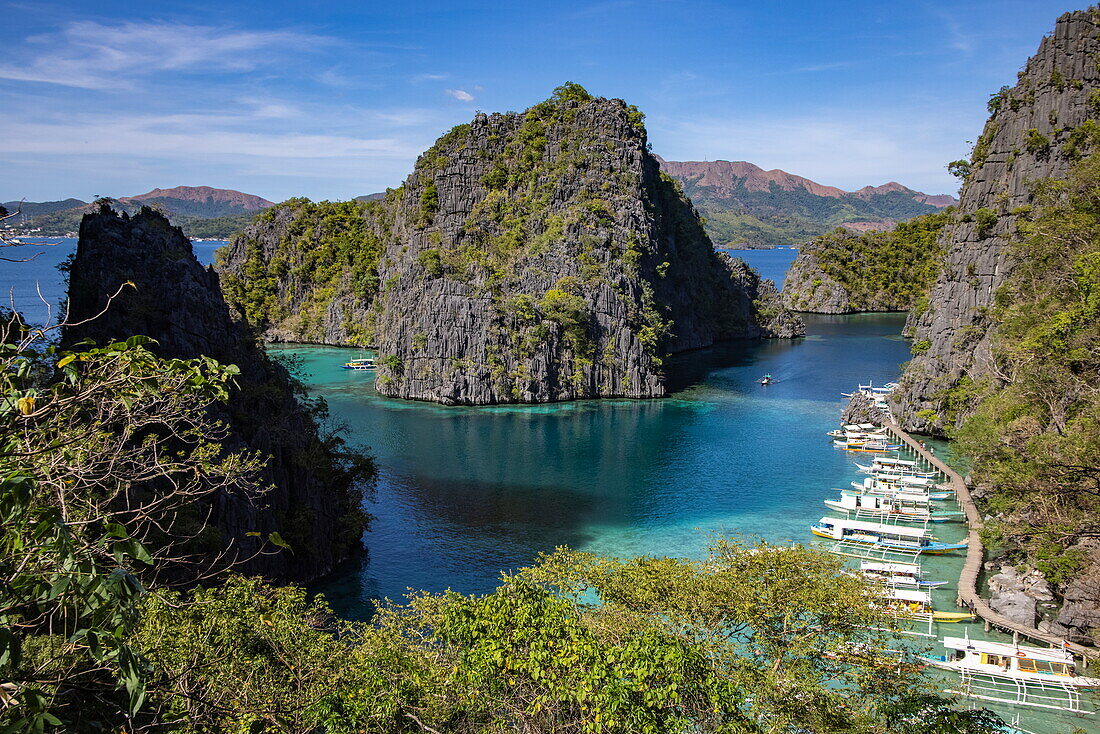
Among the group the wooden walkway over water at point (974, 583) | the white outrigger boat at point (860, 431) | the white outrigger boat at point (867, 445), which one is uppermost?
the white outrigger boat at point (860, 431)

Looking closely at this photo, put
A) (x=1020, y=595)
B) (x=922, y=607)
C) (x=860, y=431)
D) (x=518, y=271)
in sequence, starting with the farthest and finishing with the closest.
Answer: (x=518, y=271), (x=860, y=431), (x=922, y=607), (x=1020, y=595)

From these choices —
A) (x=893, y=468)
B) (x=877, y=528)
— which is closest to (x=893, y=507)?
(x=877, y=528)

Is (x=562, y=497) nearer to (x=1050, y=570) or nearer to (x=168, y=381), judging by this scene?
(x=1050, y=570)

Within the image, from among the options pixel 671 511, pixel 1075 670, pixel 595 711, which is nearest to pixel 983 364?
pixel 671 511

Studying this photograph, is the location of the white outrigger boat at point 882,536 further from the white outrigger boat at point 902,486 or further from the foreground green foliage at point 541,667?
the foreground green foliage at point 541,667

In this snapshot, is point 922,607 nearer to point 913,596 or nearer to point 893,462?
point 913,596

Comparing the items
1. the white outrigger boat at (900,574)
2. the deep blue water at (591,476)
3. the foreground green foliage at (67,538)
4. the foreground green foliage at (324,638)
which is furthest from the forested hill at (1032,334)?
the foreground green foliage at (67,538)

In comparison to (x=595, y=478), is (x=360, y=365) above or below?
above
